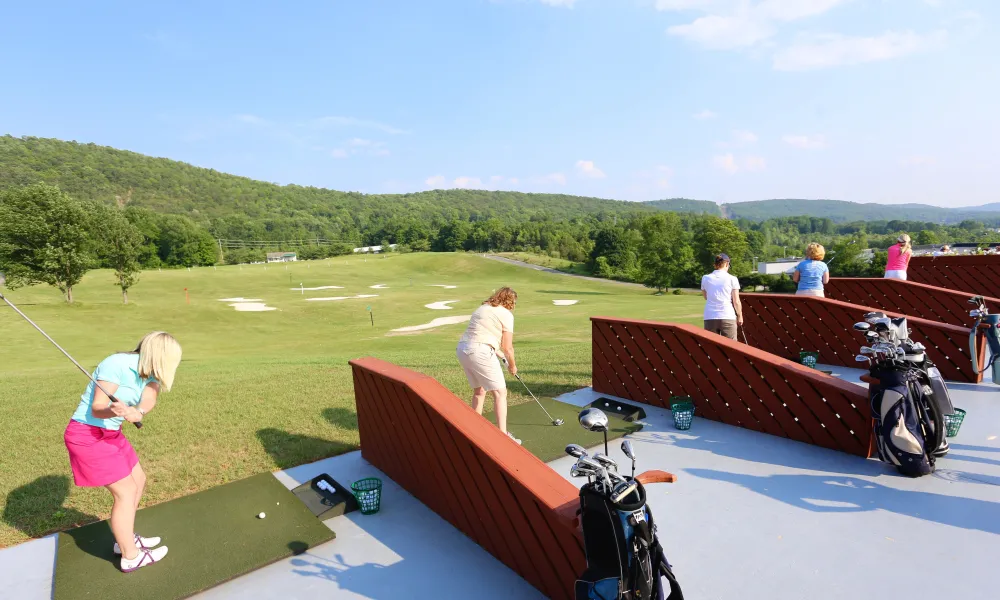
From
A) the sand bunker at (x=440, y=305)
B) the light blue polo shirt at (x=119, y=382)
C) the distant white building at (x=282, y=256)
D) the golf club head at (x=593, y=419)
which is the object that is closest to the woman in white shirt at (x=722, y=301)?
the golf club head at (x=593, y=419)

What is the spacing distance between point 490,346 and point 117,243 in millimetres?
39603

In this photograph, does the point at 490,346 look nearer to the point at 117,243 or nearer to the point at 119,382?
the point at 119,382

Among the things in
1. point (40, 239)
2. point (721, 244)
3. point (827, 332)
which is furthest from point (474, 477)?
point (721, 244)

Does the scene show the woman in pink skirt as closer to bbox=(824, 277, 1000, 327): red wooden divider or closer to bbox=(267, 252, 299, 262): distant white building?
bbox=(824, 277, 1000, 327): red wooden divider

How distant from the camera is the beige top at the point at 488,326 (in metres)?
5.24

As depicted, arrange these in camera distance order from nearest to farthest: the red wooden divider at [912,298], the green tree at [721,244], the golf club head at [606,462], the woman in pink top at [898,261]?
1. the golf club head at [606,462]
2. the red wooden divider at [912,298]
3. the woman in pink top at [898,261]
4. the green tree at [721,244]

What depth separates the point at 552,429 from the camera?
243 inches

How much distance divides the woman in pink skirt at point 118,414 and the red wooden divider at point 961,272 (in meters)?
14.6

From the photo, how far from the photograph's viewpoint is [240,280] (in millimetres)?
53469

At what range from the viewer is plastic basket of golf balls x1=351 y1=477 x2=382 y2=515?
439cm

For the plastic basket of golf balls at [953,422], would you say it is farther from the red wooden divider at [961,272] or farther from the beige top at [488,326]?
the red wooden divider at [961,272]

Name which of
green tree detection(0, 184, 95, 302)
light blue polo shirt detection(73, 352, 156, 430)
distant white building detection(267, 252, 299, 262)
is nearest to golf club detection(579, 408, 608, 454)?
light blue polo shirt detection(73, 352, 156, 430)

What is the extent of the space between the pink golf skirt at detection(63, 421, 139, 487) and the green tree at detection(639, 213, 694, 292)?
Result: 55663mm

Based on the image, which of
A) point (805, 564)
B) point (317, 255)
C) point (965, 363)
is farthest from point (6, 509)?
point (317, 255)
